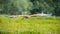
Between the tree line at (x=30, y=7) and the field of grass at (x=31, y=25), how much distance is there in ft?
0.24

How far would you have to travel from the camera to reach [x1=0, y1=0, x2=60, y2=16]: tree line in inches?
73.5

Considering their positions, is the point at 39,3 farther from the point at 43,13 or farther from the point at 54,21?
the point at 54,21

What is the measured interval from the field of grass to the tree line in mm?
73

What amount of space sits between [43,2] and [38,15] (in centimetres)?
17

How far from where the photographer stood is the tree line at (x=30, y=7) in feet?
6.13

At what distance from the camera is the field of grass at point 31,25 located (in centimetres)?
182

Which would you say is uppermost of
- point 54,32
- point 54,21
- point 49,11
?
point 49,11

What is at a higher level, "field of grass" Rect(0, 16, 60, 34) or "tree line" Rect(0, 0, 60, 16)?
"tree line" Rect(0, 0, 60, 16)

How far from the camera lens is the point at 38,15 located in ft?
6.16

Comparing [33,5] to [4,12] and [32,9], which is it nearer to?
[32,9]

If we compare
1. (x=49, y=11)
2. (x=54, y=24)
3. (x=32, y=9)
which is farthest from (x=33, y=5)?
(x=54, y=24)

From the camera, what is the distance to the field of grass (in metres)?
1.82

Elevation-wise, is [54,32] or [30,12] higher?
[30,12]

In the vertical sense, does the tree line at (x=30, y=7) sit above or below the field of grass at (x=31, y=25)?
above
